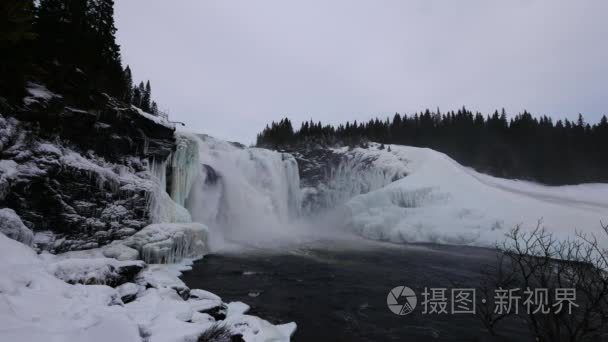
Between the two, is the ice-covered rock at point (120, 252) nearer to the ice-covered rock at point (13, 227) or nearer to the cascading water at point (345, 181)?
the ice-covered rock at point (13, 227)

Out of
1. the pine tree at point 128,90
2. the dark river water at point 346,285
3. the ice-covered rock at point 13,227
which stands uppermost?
the pine tree at point 128,90

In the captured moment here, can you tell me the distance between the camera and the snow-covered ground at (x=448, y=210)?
69.3ft

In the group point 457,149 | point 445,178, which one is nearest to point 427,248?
point 445,178

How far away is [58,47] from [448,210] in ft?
98.6

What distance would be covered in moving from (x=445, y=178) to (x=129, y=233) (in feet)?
97.0

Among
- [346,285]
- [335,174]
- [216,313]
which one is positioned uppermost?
[335,174]

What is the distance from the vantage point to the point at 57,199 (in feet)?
36.6

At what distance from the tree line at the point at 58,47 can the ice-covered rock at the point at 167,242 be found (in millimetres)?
7068

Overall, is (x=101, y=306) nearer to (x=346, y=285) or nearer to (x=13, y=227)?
(x=13, y=227)

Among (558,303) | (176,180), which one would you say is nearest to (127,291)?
(558,303)

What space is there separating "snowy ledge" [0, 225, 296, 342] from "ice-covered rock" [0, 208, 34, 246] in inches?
129

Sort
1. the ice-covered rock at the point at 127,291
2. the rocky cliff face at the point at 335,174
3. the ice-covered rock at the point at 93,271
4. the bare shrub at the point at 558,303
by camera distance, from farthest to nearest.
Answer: the rocky cliff face at the point at 335,174
the ice-covered rock at the point at 127,291
the ice-covered rock at the point at 93,271
the bare shrub at the point at 558,303

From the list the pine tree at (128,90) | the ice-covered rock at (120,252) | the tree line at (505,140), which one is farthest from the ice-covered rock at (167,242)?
the tree line at (505,140)

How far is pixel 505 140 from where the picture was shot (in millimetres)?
56375
